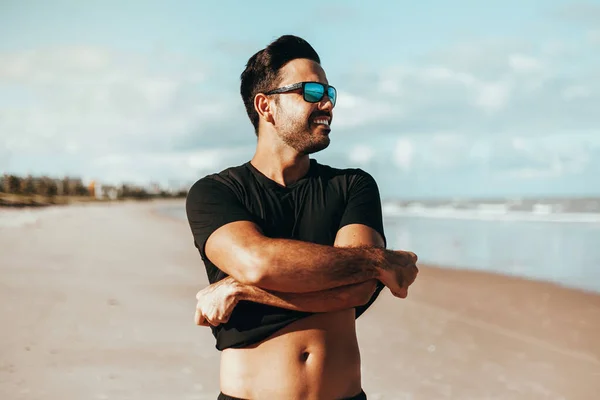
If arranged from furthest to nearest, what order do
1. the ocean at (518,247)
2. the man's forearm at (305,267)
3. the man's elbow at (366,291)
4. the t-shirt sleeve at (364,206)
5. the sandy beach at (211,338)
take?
the ocean at (518,247), the sandy beach at (211,338), the t-shirt sleeve at (364,206), the man's elbow at (366,291), the man's forearm at (305,267)

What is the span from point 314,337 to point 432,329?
6.86m

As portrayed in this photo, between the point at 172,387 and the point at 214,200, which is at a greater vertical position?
the point at 214,200

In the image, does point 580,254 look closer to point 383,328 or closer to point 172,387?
point 383,328

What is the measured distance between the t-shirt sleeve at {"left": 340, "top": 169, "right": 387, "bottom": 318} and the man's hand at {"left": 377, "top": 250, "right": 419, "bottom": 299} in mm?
57

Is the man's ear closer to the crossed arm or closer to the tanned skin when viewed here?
the tanned skin

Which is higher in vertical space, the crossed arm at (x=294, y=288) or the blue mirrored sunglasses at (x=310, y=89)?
the blue mirrored sunglasses at (x=310, y=89)

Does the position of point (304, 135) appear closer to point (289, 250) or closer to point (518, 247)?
point (289, 250)

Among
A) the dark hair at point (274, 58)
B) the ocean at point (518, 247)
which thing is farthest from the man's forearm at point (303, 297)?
the ocean at point (518, 247)

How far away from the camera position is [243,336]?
7.91 ft

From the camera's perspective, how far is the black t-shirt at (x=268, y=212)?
95.0 inches

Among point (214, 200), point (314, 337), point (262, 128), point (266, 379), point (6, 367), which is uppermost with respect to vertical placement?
point (262, 128)

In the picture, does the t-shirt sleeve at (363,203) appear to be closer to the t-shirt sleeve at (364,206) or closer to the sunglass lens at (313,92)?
the t-shirt sleeve at (364,206)

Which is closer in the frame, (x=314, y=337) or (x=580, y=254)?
(x=314, y=337)

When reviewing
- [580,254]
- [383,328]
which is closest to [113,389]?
[383,328]
